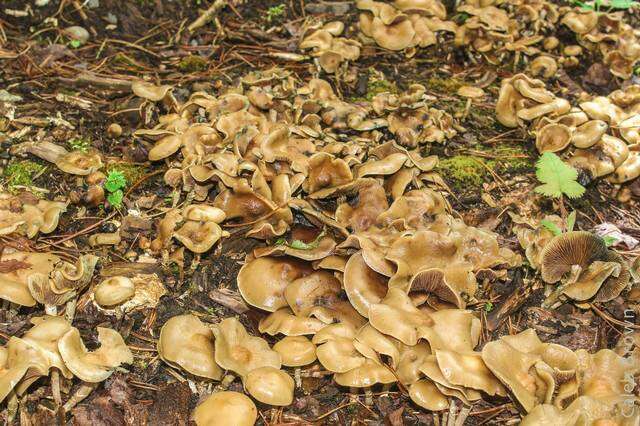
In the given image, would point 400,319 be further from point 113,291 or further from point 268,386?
point 113,291

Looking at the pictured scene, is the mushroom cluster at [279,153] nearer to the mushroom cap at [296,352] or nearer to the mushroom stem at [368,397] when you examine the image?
the mushroom cap at [296,352]

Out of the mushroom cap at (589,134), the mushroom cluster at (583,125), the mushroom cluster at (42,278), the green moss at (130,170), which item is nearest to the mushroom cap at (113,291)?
the mushroom cluster at (42,278)

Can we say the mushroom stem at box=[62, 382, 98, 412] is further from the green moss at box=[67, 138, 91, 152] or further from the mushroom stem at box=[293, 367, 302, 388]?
the green moss at box=[67, 138, 91, 152]

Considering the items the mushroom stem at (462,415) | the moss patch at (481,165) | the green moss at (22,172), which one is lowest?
the mushroom stem at (462,415)

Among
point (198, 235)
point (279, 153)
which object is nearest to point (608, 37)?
point (279, 153)

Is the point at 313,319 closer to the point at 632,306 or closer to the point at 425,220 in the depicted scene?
the point at 425,220

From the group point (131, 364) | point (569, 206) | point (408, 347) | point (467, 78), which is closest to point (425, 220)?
point (408, 347)

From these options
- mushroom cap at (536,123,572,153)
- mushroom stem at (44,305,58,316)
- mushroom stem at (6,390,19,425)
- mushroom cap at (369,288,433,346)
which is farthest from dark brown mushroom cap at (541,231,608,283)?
mushroom stem at (6,390,19,425)
